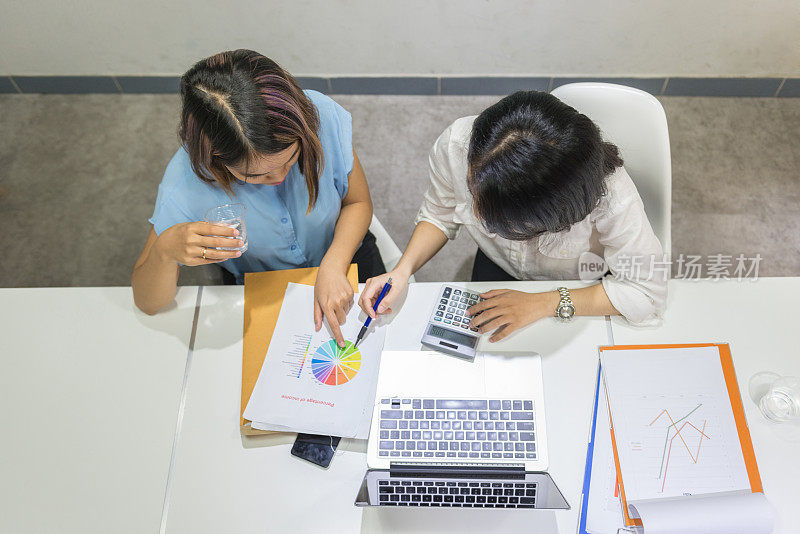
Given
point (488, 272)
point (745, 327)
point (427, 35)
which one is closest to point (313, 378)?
point (488, 272)

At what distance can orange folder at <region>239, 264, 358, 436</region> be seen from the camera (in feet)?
3.76

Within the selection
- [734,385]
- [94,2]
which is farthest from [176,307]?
[94,2]

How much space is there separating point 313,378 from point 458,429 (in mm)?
301

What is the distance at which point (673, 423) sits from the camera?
1.05 m

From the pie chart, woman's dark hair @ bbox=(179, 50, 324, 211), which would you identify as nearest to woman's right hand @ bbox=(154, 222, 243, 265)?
woman's dark hair @ bbox=(179, 50, 324, 211)

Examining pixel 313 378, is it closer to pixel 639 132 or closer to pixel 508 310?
pixel 508 310

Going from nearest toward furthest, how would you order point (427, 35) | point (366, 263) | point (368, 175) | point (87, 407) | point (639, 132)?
point (87, 407)
point (639, 132)
point (366, 263)
point (427, 35)
point (368, 175)

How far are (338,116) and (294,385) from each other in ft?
1.91

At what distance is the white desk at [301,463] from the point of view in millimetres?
1016

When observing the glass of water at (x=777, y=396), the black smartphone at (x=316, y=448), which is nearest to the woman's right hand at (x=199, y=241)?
the black smartphone at (x=316, y=448)

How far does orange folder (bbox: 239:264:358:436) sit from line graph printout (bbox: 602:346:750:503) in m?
0.59

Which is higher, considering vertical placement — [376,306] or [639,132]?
[639,132]

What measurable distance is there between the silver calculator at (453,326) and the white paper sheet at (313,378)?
0.36 feet

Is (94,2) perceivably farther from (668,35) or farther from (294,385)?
(668,35)
